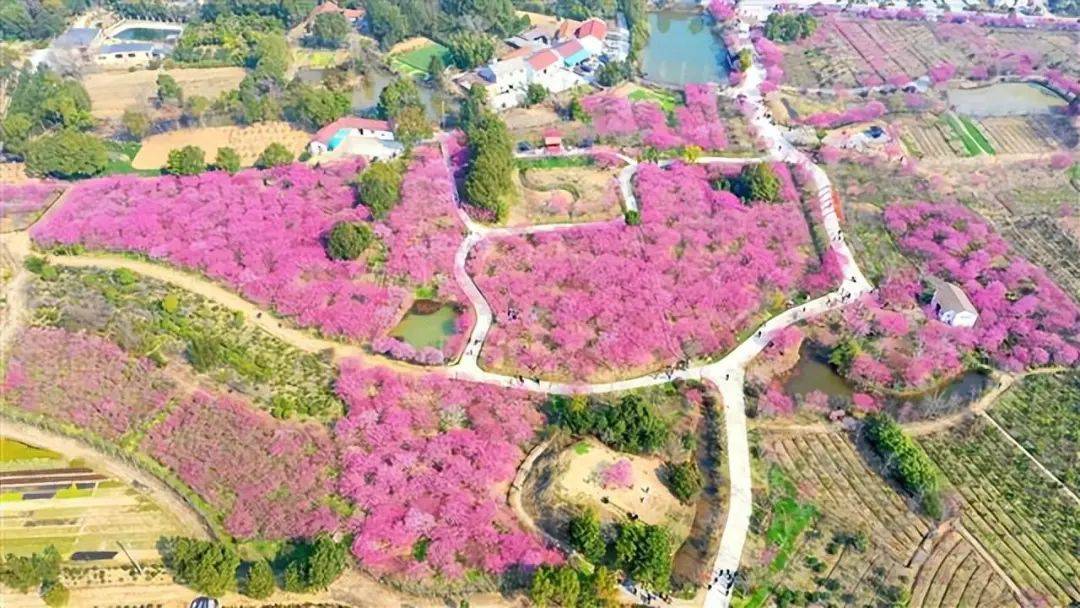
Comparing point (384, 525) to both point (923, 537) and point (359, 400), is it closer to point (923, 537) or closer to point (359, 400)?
point (359, 400)

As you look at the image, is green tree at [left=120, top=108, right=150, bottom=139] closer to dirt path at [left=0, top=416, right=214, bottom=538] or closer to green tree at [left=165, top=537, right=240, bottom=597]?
dirt path at [left=0, top=416, right=214, bottom=538]

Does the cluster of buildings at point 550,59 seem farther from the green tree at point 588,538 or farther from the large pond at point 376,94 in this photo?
the green tree at point 588,538

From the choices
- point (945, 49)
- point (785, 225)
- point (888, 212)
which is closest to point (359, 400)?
point (785, 225)

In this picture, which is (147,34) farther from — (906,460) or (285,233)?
(906,460)

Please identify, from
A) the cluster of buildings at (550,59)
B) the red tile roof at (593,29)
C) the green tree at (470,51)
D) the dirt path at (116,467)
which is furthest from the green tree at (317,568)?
the red tile roof at (593,29)

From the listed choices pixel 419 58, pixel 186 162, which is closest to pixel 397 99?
pixel 419 58

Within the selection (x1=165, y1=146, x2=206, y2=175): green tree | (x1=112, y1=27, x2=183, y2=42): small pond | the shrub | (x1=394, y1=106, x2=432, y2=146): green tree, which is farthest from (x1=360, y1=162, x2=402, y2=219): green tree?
(x1=112, y1=27, x2=183, y2=42): small pond
